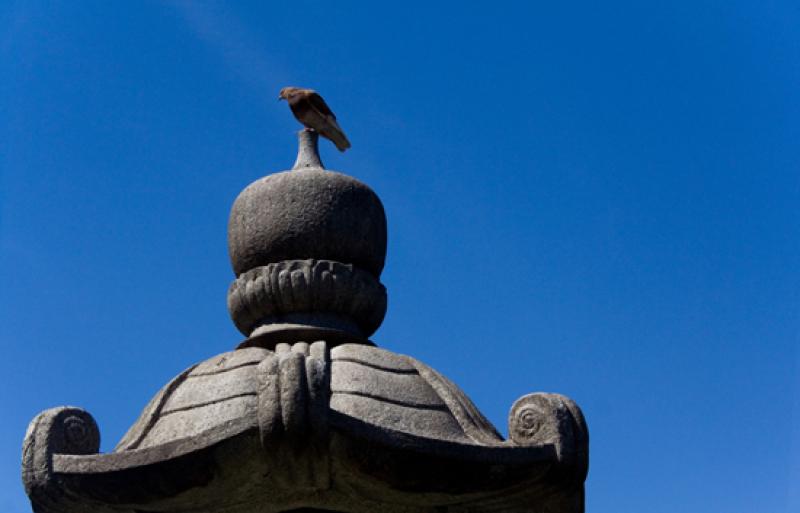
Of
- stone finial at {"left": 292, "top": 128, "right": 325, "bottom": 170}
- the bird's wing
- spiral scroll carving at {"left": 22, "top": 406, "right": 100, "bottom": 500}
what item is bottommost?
spiral scroll carving at {"left": 22, "top": 406, "right": 100, "bottom": 500}

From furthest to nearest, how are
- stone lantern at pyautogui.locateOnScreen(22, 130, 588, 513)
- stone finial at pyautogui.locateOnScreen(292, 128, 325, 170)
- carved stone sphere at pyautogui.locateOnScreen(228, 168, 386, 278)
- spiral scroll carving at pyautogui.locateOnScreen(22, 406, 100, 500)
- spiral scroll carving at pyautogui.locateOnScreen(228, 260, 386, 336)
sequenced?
stone finial at pyautogui.locateOnScreen(292, 128, 325, 170)
carved stone sphere at pyautogui.locateOnScreen(228, 168, 386, 278)
spiral scroll carving at pyautogui.locateOnScreen(228, 260, 386, 336)
spiral scroll carving at pyautogui.locateOnScreen(22, 406, 100, 500)
stone lantern at pyautogui.locateOnScreen(22, 130, 588, 513)

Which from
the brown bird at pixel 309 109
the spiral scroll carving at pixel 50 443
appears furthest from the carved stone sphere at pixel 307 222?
the spiral scroll carving at pixel 50 443

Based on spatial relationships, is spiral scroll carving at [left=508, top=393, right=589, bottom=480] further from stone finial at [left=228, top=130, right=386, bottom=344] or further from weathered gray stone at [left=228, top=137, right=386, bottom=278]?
weathered gray stone at [left=228, top=137, right=386, bottom=278]

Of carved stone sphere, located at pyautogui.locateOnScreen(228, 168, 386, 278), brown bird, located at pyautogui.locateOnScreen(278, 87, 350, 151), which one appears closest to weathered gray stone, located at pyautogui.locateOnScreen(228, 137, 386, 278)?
carved stone sphere, located at pyautogui.locateOnScreen(228, 168, 386, 278)

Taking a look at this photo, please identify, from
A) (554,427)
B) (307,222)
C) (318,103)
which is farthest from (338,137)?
(554,427)

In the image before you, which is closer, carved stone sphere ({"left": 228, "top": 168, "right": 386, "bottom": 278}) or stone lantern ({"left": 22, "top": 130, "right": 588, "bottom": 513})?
stone lantern ({"left": 22, "top": 130, "right": 588, "bottom": 513})

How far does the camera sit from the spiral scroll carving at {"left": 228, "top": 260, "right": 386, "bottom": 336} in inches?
293

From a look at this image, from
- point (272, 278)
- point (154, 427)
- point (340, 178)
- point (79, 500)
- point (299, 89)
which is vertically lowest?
point (79, 500)

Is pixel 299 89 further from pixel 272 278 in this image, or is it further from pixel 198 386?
pixel 198 386

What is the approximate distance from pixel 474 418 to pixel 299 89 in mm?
2635

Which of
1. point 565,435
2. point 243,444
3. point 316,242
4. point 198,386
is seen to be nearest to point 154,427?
point 198,386

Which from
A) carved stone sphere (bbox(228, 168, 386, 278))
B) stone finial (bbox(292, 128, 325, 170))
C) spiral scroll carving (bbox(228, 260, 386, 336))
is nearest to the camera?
spiral scroll carving (bbox(228, 260, 386, 336))

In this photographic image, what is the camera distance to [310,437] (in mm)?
6047

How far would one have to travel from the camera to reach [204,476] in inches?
250
